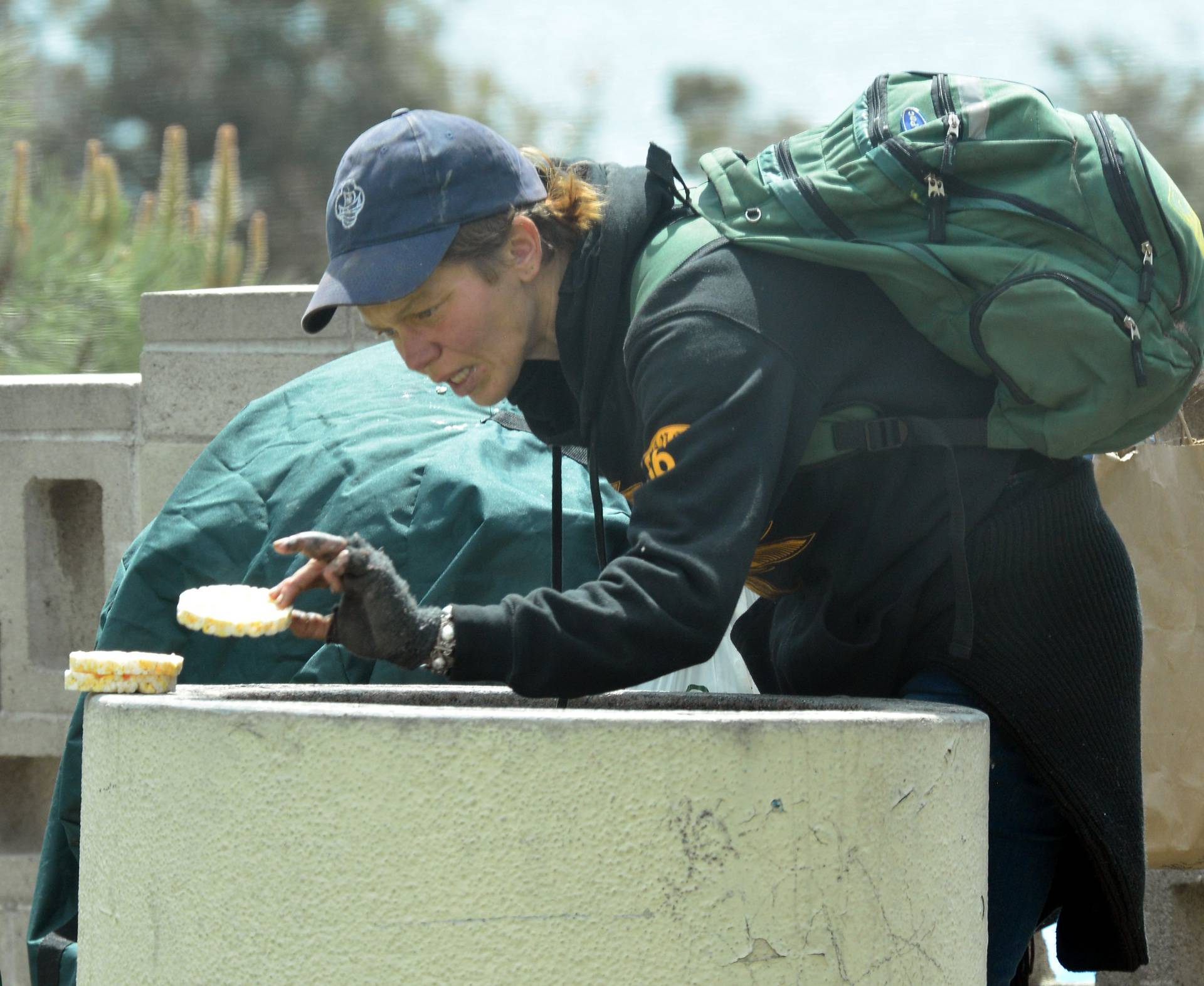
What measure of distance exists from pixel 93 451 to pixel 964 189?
293 cm

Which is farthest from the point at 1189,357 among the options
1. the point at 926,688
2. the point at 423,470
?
the point at 423,470

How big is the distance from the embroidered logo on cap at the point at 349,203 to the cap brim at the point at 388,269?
38 mm

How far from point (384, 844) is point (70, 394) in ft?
9.57

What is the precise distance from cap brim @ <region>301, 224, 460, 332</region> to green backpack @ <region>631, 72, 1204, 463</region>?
0.83 ft

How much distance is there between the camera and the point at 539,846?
1.72 meters

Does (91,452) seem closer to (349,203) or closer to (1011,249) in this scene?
(349,203)

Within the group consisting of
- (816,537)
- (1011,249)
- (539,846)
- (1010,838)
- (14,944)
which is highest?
(1011,249)

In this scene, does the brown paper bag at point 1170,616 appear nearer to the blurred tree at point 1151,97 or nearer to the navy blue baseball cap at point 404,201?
the navy blue baseball cap at point 404,201

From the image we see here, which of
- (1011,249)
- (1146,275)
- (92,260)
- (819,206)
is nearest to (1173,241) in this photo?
(1146,275)

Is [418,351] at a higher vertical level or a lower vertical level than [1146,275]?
lower

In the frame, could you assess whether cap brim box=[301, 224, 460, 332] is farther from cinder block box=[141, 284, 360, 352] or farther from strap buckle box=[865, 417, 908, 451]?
cinder block box=[141, 284, 360, 352]

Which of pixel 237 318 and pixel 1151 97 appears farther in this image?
pixel 1151 97

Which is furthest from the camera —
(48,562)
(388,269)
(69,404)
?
(48,562)

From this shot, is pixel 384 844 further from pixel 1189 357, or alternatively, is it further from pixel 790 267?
pixel 1189 357
